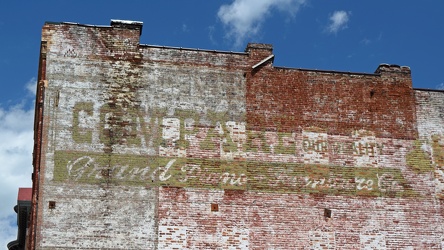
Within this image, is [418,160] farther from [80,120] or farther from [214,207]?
[80,120]

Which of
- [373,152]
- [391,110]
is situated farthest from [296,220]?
[391,110]

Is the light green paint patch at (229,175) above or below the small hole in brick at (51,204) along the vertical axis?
above

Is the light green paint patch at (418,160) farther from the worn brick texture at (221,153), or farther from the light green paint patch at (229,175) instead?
the light green paint patch at (229,175)

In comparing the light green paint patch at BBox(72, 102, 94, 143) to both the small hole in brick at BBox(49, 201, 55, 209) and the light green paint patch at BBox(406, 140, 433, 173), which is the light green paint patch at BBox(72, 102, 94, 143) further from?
the light green paint patch at BBox(406, 140, 433, 173)

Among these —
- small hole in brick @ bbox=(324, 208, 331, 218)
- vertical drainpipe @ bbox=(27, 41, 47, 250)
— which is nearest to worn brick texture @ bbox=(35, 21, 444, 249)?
small hole in brick @ bbox=(324, 208, 331, 218)

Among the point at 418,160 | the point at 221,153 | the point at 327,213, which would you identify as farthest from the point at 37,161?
the point at 418,160

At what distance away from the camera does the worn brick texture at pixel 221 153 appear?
20.4m

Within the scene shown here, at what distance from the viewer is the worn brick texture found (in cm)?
2044

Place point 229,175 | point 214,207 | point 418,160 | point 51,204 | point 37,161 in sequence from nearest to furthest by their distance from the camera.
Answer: point 51,204
point 37,161
point 214,207
point 229,175
point 418,160

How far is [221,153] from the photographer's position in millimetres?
21422

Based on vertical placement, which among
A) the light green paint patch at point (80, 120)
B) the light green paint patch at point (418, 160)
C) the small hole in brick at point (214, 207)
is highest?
the light green paint patch at point (80, 120)

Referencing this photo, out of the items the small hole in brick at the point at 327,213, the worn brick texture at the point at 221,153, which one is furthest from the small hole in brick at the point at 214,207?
the small hole in brick at the point at 327,213

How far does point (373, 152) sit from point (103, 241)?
851cm

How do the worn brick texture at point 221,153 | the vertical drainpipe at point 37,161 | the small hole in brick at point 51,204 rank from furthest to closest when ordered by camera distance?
the worn brick texture at point 221,153, the small hole in brick at point 51,204, the vertical drainpipe at point 37,161
